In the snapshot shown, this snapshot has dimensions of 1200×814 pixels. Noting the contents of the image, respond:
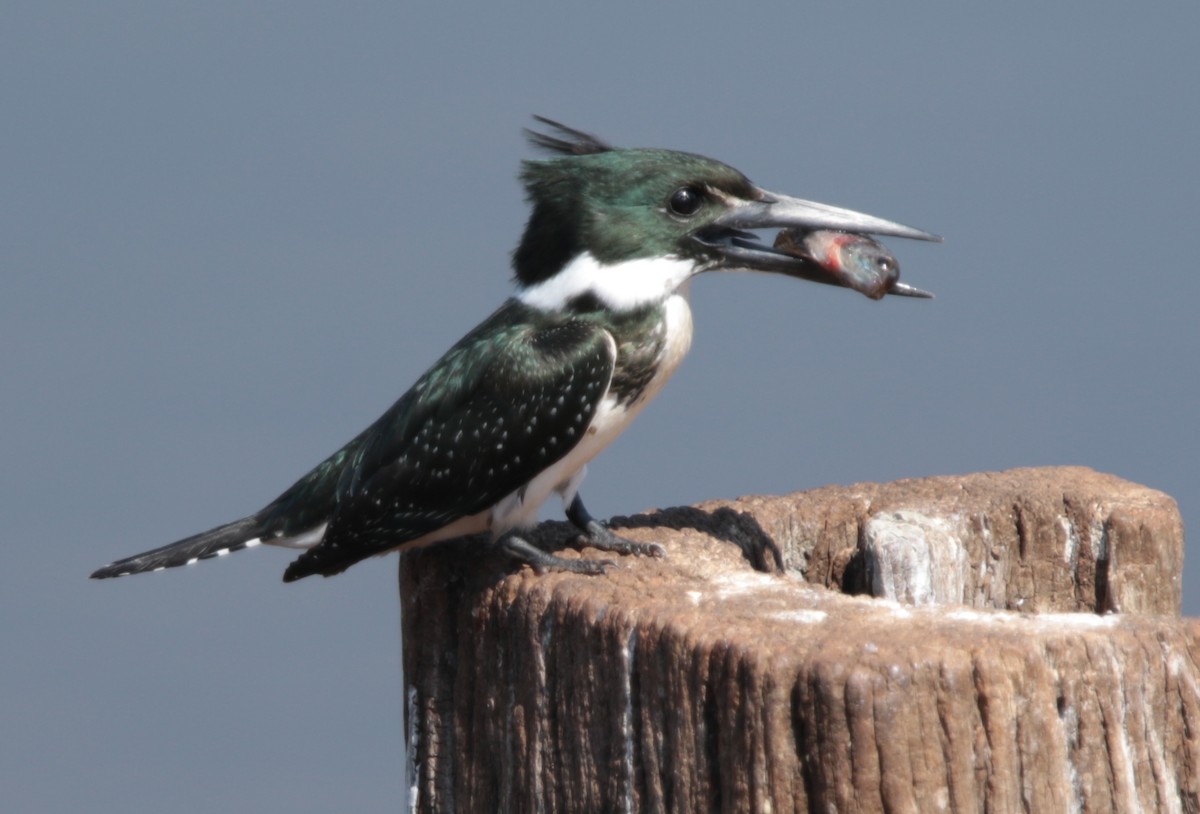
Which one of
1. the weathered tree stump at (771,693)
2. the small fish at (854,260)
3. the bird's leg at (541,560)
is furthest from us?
the small fish at (854,260)

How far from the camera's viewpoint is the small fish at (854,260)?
508 centimetres

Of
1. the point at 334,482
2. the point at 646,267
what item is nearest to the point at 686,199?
the point at 646,267

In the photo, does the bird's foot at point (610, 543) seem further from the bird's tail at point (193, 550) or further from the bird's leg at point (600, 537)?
the bird's tail at point (193, 550)

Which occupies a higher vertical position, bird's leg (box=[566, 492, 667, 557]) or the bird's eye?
the bird's eye

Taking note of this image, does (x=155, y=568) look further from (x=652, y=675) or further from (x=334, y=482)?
(x=652, y=675)

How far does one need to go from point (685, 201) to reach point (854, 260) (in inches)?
21.3

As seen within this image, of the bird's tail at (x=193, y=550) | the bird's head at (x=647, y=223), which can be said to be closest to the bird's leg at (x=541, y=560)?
the bird's head at (x=647, y=223)

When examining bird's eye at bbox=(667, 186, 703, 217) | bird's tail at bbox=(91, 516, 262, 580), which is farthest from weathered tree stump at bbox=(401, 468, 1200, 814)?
bird's eye at bbox=(667, 186, 703, 217)

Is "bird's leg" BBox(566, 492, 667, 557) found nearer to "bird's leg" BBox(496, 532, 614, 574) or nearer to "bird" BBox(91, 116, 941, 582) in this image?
"bird" BBox(91, 116, 941, 582)

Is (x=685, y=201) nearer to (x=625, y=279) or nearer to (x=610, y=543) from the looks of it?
(x=625, y=279)

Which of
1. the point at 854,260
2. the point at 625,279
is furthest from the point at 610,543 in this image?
the point at 854,260

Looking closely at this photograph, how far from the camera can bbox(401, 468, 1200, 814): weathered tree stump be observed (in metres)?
3.41

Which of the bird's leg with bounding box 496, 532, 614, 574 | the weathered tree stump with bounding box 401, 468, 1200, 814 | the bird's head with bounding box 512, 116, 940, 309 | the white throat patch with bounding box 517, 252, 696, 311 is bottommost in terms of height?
the weathered tree stump with bounding box 401, 468, 1200, 814

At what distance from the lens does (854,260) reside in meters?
5.08
